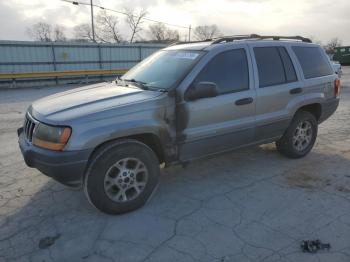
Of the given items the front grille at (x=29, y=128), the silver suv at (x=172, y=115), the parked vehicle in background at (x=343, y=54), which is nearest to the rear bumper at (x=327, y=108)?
the silver suv at (x=172, y=115)

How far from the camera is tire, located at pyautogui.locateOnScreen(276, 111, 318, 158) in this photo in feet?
16.8

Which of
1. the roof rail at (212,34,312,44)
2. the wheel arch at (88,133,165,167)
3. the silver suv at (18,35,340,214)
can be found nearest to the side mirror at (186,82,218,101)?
the silver suv at (18,35,340,214)

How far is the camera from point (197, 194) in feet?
13.6

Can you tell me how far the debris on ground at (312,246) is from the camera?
3.02m

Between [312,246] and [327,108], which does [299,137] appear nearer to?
[327,108]

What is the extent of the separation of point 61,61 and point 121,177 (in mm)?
16914

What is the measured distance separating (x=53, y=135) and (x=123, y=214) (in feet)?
3.80

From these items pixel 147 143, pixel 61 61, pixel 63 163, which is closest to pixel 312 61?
pixel 147 143

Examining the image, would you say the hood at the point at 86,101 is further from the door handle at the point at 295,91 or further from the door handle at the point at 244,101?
the door handle at the point at 295,91

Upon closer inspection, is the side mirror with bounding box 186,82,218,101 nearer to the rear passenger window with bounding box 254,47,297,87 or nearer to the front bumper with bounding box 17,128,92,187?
the rear passenger window with bounding box 254,47,297,87

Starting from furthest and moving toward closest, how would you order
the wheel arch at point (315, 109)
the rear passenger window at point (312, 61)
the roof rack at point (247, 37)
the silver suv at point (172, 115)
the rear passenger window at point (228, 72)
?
the wheel arch at point (315, 109) < the rear passenger window at point (312, 61) < the roof rack at point (247, 37) < the rear passenger window at point (228, 72) < the silver suv at point (172, 115)

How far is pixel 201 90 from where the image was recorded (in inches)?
148

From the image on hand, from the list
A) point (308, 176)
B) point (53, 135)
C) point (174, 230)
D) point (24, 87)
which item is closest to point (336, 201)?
point (308, 176)

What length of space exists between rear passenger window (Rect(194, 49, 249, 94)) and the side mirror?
147 millimetres
